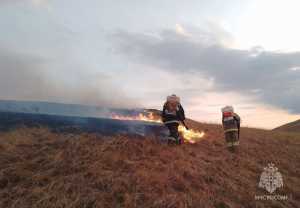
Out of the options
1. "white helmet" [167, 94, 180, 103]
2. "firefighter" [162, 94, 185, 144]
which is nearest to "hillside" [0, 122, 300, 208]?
"firefighter" [162, 94, 185, 144]

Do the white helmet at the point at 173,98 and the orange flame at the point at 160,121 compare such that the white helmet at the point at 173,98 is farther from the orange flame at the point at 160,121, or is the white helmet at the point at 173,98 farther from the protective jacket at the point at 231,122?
the protective jacket at the point at 231,122

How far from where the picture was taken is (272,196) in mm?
9016

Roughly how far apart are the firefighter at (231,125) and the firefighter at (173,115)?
2.22 meters

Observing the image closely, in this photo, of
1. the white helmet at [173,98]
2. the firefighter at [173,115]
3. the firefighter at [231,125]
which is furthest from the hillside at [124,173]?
the white helmet at [173,98]

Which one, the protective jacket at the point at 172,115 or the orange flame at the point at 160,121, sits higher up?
the protective jacket at the point at 172,115

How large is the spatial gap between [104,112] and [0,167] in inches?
290

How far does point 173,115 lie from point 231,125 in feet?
9.52

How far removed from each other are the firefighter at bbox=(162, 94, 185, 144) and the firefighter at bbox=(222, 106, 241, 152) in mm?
2216

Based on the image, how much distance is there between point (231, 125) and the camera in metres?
12.7

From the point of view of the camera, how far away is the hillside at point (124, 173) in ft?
23.2

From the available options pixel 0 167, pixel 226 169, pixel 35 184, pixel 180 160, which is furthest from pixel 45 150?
pixel 226 169

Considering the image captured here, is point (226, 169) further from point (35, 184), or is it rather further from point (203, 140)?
point (35, 184)

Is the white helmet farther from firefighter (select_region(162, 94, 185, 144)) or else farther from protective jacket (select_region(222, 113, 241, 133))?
protective jacket (select_region(222, 113, 241, 133))

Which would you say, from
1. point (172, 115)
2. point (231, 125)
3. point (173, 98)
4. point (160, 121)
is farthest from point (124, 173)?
point (160, 121)
